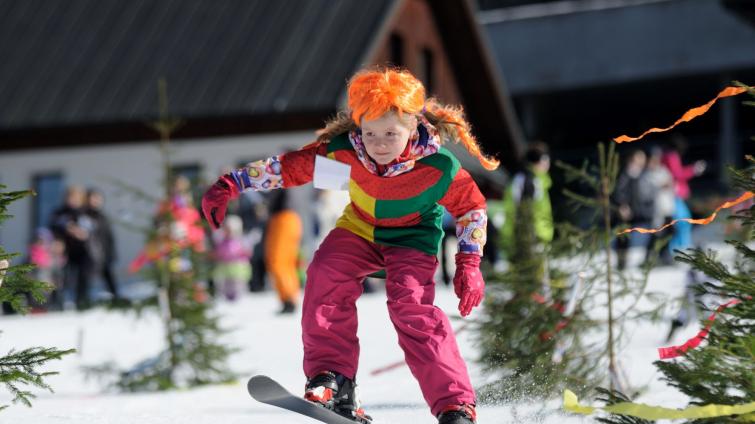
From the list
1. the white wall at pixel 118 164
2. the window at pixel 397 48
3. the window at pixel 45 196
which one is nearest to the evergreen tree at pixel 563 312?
the white wall at pixel 118 164

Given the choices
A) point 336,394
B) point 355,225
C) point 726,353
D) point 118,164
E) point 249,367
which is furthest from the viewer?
point 118,164

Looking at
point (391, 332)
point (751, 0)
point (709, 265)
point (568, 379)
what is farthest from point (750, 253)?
point (751, 0)

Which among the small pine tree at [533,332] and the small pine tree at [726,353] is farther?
the small pine tree at [533,332]

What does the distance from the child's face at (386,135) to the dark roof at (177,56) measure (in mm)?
15173

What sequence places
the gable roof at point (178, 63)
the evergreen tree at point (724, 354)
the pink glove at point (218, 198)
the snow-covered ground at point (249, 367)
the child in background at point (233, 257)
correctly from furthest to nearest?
the gable roof at point (178, 63)
the child in background at point (233, 257)
the snow-covered ground at point (249, 367)
the pink glove at point (218, 198)
the evergreen tree at point (724, 354)

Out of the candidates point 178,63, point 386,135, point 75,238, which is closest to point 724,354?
point 386,135

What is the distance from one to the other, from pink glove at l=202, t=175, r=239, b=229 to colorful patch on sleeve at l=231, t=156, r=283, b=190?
0.04 metres

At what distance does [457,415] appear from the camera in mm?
4320

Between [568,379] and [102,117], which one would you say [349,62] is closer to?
[102,117]

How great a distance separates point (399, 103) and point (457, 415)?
46.9 inches

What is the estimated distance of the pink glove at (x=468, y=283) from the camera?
437cm

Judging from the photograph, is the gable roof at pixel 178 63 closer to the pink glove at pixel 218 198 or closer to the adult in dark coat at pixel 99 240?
the adult in dark coat at pixel 99 240

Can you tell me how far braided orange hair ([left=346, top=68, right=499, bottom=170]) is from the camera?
14.5ft

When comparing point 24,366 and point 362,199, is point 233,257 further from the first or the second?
point 24,366
